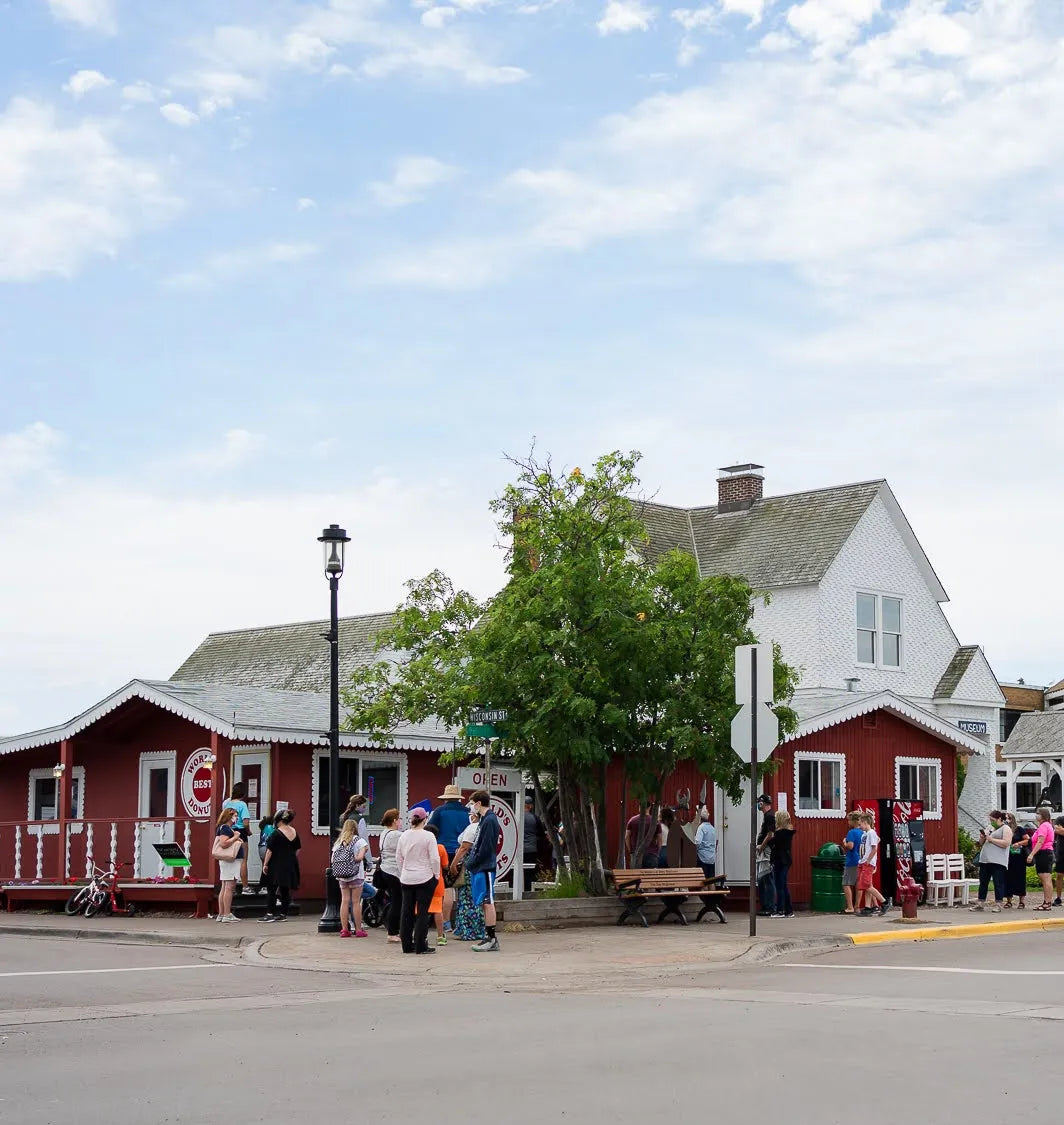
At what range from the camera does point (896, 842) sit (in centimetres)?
2647

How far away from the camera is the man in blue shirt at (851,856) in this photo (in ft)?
81.3

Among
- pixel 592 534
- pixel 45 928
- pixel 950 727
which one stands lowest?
pixel 45 928

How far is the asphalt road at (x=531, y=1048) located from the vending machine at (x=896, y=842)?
402 inches

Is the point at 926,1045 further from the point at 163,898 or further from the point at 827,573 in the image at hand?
the point at 827,573

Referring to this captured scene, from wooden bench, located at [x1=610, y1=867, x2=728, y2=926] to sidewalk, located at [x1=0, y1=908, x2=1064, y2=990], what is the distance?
342 millimetres

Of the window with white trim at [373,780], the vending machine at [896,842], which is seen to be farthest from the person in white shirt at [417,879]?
the vending machine at [896,842]

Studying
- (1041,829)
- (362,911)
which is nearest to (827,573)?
(1041,829)

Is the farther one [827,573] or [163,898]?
[827,573]

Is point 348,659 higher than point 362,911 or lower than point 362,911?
higher

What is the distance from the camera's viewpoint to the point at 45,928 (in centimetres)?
2302

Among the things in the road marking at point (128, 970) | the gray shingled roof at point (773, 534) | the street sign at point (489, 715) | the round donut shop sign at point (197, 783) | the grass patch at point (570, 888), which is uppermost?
the gray shingled roof at point (773, 534)

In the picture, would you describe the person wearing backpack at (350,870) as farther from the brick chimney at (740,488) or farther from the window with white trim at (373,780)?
the brick chimney at (740,488)

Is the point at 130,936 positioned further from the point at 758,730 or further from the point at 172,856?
the point at 758,730

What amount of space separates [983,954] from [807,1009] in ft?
22.1
